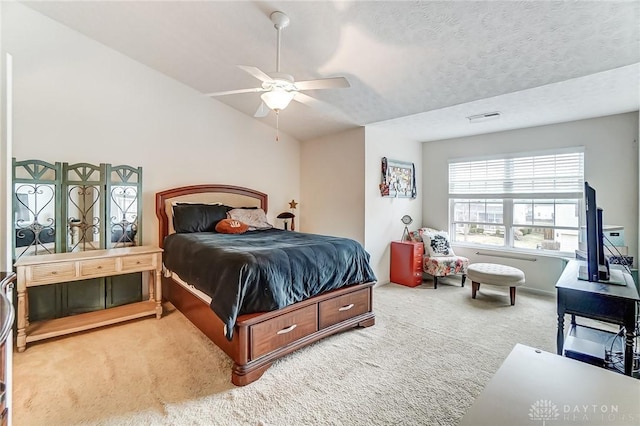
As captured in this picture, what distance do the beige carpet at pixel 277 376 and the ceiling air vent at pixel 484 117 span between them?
8.14ft

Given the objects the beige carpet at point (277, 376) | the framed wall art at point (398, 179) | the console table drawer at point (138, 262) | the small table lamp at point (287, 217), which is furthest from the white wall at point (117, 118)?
the framed wall art at point (398, 179)

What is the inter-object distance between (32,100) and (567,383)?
4.74 m

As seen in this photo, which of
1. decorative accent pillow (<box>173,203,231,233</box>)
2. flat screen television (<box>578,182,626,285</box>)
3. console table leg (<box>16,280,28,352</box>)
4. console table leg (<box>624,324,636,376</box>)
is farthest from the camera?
decorative accent pillow (<box>173,203,231,233</box>)

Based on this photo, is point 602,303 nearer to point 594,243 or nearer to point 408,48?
point 594,243

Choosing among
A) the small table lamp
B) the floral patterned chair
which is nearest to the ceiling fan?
the small table lamp

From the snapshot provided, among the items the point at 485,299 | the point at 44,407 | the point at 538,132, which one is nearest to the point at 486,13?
the point at 538,132

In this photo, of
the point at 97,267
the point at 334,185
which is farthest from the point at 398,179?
the point at 97,267

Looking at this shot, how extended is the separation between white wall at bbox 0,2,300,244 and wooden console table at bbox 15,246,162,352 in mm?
751

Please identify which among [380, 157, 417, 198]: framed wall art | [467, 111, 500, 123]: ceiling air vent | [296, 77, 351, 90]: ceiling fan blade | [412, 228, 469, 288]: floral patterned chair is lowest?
[412, 228, 469, 288]: floral patterned chair

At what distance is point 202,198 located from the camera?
14.1ft

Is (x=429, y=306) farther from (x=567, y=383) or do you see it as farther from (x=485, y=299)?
(x=567, y=383)

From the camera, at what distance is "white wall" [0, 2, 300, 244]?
10.0 feet

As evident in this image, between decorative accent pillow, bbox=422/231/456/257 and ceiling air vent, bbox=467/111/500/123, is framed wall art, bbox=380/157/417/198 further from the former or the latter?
ceiling air vent, bbox=467/111/500/123

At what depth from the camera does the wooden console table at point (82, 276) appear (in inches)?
102
